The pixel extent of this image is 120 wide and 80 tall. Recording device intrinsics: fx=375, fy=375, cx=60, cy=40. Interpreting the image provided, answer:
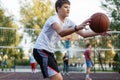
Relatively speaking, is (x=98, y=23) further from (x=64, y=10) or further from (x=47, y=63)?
(x=47, y=63)

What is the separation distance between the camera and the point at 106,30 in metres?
6.69

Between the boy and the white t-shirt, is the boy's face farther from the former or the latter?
the white t-shirt

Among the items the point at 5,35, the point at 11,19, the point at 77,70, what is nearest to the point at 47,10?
the point at 11,19

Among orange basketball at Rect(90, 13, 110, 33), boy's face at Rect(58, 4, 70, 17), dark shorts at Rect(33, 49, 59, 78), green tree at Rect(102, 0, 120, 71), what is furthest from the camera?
green tree at Rect(102, 0, 120, 71)

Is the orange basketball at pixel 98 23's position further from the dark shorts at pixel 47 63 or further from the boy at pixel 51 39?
the dark shorts at pixel 47 63

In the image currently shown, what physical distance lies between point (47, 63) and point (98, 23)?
3.95 feet

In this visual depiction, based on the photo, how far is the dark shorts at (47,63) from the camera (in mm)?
6797

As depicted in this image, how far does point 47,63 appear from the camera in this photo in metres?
6.87

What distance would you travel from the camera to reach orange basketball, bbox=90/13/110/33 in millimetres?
6454

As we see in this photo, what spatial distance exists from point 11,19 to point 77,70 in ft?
55.6

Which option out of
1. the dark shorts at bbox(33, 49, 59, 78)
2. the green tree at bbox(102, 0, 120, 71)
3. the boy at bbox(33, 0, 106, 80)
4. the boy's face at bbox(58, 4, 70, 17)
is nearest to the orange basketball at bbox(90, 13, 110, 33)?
the boy at bbox(33, 0, 106, 80)

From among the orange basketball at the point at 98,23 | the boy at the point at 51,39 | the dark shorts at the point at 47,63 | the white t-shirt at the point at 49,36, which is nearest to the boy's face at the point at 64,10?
the boy at the point at 51,39

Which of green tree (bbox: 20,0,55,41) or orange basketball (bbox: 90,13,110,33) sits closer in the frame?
orange basketball (bbox: 90,13,110,33)

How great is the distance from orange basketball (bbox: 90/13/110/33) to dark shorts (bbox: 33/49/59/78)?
0.99 m
